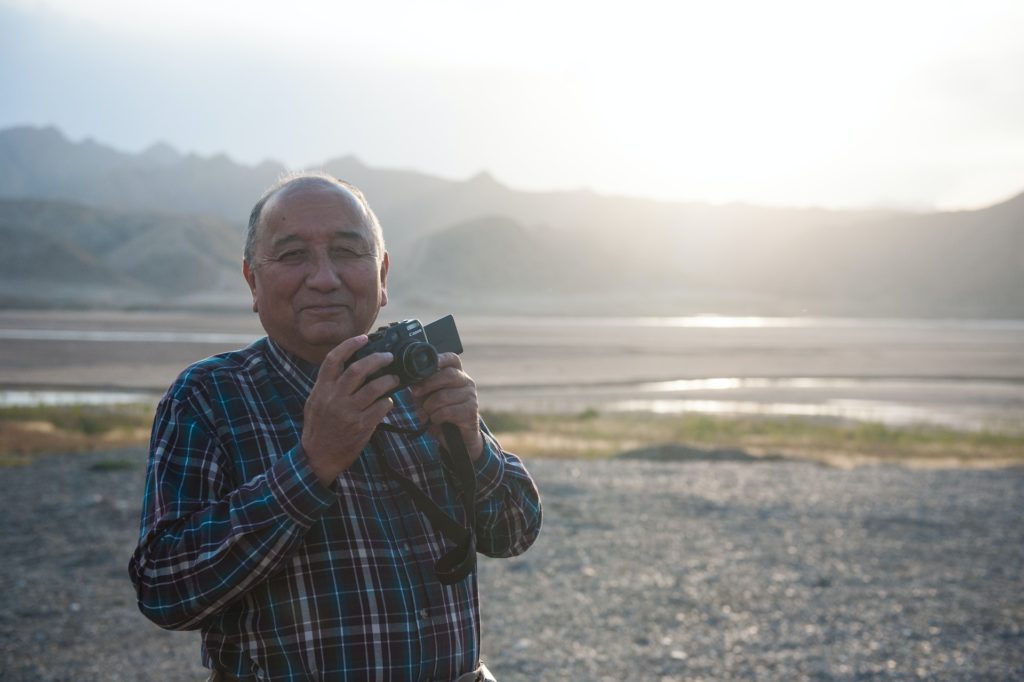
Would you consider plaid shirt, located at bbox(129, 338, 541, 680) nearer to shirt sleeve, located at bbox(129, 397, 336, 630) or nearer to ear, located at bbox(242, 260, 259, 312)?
shirt sleeve, located at bbox(129, 397, 336, 630)

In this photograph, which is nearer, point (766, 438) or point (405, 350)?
point (405, 350)

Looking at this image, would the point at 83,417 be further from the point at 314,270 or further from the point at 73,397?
the point at 314,270

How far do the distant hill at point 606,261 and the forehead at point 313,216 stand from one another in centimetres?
6531

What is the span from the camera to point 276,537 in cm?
155

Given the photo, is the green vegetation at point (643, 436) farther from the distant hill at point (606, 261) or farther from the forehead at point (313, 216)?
the distant hill at point (606, 261)

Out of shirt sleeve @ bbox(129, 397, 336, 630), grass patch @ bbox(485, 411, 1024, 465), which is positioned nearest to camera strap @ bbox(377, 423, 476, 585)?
shirt sleeve @ bbox(129, 397, 336, 630)

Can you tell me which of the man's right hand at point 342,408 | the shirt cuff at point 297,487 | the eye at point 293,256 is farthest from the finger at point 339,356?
the eye at point 293,256

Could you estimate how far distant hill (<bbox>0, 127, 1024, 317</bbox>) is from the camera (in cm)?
9012

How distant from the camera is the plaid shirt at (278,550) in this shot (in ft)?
5.13

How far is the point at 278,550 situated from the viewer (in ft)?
5.10

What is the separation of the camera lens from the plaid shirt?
0.23 meters

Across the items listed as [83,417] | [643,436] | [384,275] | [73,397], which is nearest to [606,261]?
[73,397]

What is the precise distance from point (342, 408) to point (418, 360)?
0.18 m

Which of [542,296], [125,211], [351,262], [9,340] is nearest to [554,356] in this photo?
[9,340]
